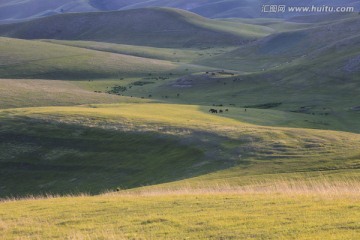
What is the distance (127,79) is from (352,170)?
4464 inches

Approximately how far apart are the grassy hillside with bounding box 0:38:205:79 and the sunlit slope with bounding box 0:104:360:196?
88055mm

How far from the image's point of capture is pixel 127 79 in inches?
5817

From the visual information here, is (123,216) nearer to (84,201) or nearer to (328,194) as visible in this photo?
(84,201)

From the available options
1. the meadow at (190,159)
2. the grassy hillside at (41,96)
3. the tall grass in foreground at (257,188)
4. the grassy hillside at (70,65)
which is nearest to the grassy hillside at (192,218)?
Answer: the meadow at (190,159)

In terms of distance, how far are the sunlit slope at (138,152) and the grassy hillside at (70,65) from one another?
3467 inches

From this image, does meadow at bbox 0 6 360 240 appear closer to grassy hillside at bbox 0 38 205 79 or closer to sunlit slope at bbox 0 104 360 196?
sunlit slope at bbox 0 104 360 196

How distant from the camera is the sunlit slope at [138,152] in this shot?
45062 mm

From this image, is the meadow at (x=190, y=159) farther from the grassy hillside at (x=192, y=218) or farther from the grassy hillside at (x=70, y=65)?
the grassy hillside at (x=70, y=65)

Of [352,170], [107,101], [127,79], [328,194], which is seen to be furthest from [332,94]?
[328,194]

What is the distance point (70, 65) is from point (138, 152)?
11648 centimetres

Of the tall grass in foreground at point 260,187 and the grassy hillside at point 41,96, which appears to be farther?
the grassy hillside at point 41,96

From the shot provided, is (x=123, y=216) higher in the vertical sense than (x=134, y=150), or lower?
higher

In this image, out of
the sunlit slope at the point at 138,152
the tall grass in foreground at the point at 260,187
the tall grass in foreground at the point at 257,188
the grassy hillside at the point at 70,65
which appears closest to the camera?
the tall grass in foreground at the point at 257,188

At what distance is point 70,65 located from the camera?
16362 cm
